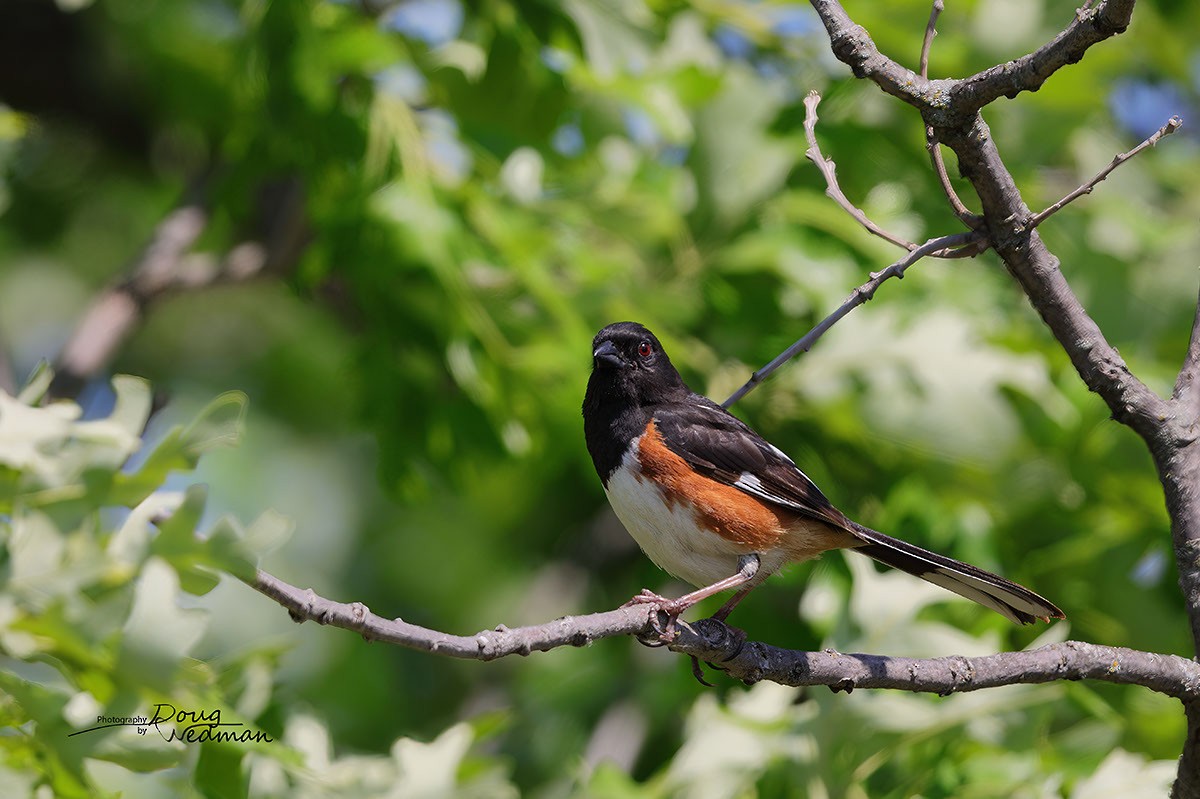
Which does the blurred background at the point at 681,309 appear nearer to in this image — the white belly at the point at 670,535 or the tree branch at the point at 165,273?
the tree branch at the point at 165,273

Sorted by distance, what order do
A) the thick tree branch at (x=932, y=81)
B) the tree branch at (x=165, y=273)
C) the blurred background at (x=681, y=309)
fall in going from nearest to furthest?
1. the thick tree branch at (x=932, y=81)
2. the blurred background at (x=681, y=309)
3. the tree branch at (x=165, y=273)

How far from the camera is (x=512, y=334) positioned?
14.3 feet

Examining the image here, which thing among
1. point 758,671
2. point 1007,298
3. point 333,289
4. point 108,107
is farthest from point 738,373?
point 108,107

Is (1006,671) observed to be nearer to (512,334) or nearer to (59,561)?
(59,561)

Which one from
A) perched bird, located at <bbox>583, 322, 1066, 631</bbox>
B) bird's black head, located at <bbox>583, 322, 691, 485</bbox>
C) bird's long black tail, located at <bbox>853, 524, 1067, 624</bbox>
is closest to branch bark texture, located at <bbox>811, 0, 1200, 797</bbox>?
bird's long black tail, located at <bbox>853, 524, 1067, 624</bbox>

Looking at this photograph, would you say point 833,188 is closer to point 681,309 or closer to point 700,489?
point 700,489

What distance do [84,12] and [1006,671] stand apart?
17.9 feet

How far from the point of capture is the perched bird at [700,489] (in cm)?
313

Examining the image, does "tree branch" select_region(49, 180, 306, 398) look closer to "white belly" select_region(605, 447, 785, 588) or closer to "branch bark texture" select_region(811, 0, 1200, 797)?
"white belly" select_region(605, 447, 785, 588)

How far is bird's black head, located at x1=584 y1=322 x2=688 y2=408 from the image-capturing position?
11.0 feet
